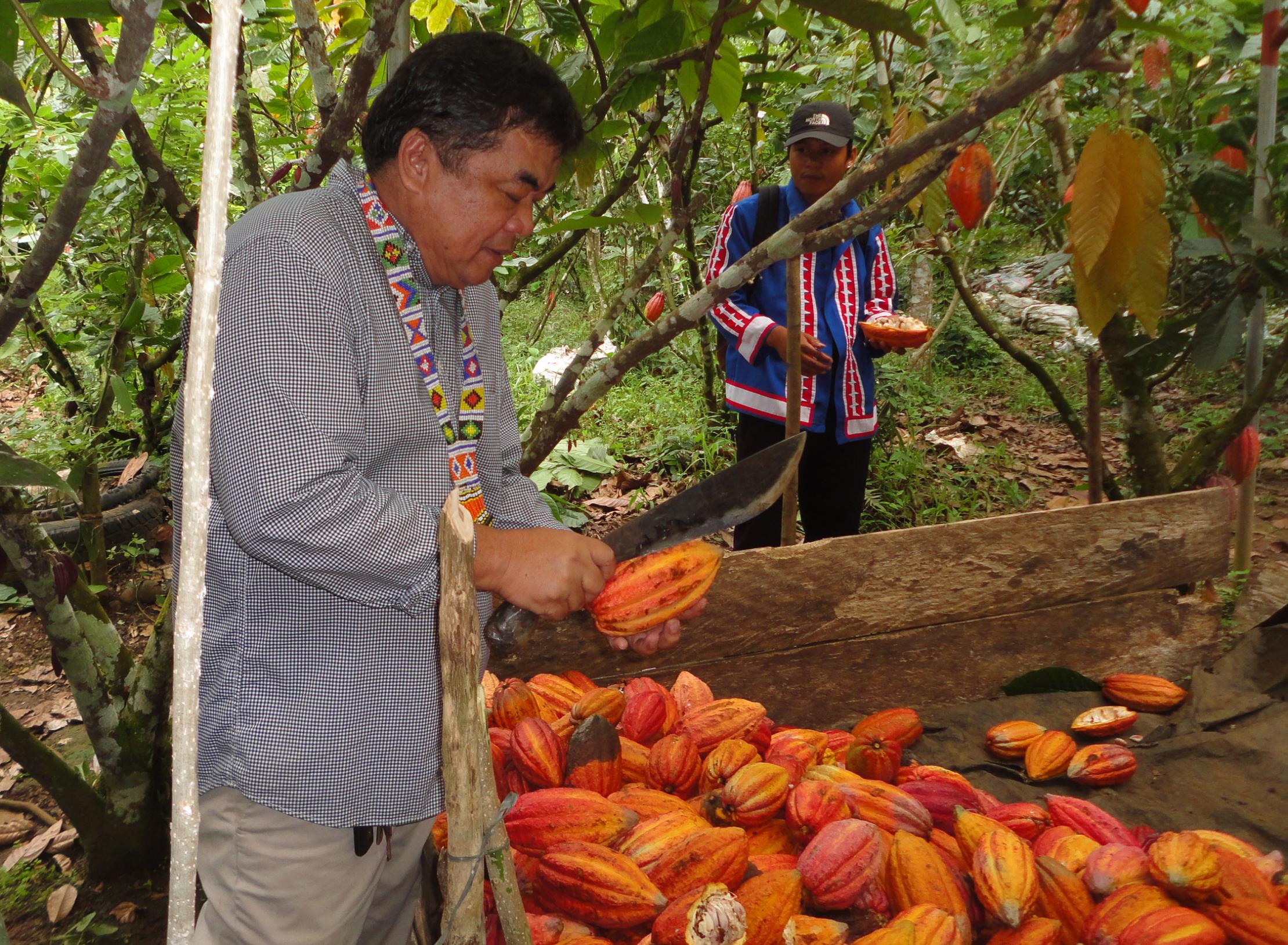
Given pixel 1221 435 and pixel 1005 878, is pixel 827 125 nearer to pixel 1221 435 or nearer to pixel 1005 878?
pixel 1221 435

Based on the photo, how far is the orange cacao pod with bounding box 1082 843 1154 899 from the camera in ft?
4.22

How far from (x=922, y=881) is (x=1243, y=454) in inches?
69.0

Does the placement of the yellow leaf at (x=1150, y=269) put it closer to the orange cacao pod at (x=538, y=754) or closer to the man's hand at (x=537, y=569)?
the man's hand at (x=537, y=569)

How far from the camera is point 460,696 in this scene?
753 millimetres

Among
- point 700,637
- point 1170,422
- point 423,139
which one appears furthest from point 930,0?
point 1170,422

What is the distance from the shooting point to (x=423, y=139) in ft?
3.90

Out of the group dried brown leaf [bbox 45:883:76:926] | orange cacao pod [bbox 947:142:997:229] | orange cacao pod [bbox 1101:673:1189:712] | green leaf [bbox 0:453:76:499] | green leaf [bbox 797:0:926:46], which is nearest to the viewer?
green leaf [bbox 0:453:76:499]

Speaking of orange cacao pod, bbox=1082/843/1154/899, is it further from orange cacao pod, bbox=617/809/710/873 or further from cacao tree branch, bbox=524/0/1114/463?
cacao tree branch, bbox=524/0/1114/463

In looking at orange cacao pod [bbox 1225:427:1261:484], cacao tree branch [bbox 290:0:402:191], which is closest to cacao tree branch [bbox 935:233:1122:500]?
orange cacao pod [bbox 1225:427:1261:484]

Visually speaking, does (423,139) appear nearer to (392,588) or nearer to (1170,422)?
(392,588)

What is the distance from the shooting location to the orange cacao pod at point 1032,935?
1182 millimetres

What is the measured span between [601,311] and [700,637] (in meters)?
4.62

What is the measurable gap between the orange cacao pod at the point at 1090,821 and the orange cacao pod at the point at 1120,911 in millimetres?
155

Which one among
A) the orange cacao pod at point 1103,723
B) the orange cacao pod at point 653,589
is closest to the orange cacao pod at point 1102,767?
the orange cacao pod at point 1103,723
